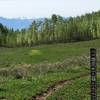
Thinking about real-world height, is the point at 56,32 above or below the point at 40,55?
above

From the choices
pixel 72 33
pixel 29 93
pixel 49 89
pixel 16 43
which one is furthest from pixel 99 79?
pixel 16 43

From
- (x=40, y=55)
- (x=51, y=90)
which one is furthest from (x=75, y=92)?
(x=40, y=55)

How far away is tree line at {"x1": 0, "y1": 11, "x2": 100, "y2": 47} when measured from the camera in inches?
5861

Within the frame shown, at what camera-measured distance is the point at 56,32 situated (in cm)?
15675

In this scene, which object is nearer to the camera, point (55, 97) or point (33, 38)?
point (55, 97)

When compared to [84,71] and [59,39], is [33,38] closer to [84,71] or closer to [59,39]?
[59,39]

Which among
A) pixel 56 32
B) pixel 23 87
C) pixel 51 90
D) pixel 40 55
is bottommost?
pixel 40 55

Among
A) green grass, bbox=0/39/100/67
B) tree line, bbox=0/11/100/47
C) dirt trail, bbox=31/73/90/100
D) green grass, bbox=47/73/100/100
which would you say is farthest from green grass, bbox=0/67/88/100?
tree line, bbox=0/11/100/47

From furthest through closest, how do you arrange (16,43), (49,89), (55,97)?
(16,43)
(49,89)
(55,97)

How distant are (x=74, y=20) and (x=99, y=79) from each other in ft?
469

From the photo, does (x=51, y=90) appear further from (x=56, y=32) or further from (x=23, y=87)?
(x=56, y=32)

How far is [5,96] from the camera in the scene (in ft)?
60.7

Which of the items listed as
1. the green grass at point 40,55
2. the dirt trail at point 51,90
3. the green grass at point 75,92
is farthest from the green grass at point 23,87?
the green grass at point 40,55

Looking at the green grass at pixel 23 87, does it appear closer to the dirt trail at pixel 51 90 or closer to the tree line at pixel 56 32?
the dirt trail at pixel 51 90
